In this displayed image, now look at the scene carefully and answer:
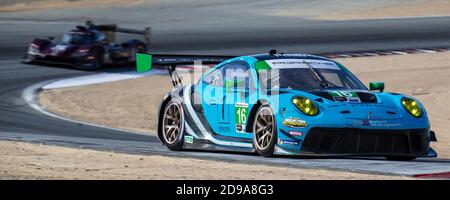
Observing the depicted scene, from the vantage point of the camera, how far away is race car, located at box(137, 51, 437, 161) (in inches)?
382

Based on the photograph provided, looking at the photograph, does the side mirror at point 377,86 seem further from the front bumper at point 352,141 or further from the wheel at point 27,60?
the wheel at point 27,60

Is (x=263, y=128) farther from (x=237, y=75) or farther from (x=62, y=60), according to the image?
(x=62, y=60)

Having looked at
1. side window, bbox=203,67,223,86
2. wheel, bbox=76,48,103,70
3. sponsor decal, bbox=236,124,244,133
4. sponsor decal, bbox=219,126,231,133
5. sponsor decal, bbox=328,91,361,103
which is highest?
side window, bbox=203,67,223,86

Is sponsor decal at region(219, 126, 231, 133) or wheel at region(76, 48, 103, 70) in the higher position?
sponsor decal at region(219, 126, 231, 133)

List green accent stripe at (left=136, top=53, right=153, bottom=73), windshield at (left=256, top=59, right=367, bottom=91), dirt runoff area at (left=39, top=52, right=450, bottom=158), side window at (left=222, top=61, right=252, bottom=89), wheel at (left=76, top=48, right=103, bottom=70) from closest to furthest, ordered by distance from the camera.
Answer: windshield at (left=256, top=59, right=367, bottom=91), side window at (left=222, top=61, right=252, bottom=89), green accent stripe at (left=136, top=53, right=153, bottom=73), dirt runoff area at (left=39, top=52, right=450, bottom=158), wheel at (left=76, top=48, right=103, bottom=70)

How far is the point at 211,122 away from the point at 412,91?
9.68 m

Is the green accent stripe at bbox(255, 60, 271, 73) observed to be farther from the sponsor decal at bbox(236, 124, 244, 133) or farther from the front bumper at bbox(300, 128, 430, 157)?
the front bumper at bbox(300, 128, 430, 157)

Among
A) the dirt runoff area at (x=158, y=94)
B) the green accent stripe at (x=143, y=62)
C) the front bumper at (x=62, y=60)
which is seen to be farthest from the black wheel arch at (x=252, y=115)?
the front bumper at (x=62, y=60)

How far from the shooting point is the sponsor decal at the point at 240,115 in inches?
407

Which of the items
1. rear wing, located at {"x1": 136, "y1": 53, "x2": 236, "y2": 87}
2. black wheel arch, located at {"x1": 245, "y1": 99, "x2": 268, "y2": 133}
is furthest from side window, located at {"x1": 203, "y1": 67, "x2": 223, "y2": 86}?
black wheel arch, located at {"x1": 245, "y1": 99, "x2": 268, "y2": 133}

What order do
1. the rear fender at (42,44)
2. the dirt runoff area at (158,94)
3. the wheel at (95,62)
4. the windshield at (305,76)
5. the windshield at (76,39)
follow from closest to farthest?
the windshield at (305,76) → the dirt runoff area at (158,94) → the wheel at (95,62) → the rear fender at (42,44) → the windshield at (76,39)

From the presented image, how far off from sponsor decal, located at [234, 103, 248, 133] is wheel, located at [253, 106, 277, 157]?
197 mm

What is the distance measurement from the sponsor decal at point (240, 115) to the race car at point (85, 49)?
1410 cm

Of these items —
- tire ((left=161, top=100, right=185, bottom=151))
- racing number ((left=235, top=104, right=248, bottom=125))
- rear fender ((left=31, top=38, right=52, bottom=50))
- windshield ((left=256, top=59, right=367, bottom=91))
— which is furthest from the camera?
rear fender ((left=31, top=38, right=52, bottom=50))
